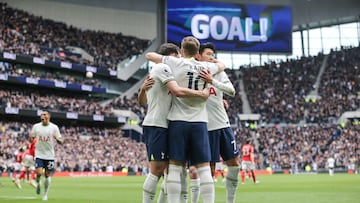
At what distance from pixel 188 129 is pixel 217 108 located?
5.90 ft

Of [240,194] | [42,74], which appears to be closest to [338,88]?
[42,74]

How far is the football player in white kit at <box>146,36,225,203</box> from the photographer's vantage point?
27.1 feet

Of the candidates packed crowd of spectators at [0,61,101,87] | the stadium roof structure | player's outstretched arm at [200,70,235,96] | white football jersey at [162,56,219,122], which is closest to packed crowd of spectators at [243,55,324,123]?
the stadium roof structure

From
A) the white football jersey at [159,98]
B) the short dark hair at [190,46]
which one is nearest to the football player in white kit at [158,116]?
the white football jersey at [159,98]

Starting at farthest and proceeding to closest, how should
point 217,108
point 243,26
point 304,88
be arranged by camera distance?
point 304,88
point 243,26
point 217,108

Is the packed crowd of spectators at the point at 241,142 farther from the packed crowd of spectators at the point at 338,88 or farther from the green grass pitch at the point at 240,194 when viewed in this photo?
the green grass pitch at the point at 240,194

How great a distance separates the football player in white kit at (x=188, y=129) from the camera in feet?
27.1

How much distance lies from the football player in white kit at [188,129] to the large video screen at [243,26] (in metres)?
56.3

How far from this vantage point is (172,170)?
8266 mm

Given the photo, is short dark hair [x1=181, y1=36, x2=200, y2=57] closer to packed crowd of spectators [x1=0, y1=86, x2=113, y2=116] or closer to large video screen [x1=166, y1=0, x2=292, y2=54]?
packed crowd of spectators [x1=0, y1=86, x2=113, y2=116]

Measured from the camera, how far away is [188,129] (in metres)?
8.27

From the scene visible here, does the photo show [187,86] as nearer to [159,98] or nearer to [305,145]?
[159,98]

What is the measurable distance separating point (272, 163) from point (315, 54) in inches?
1010

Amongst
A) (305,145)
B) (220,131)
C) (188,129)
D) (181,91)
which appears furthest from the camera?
(305,145)
